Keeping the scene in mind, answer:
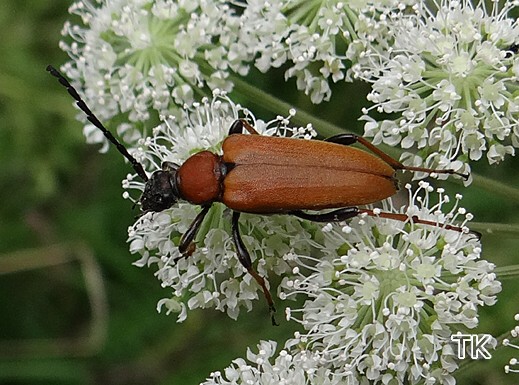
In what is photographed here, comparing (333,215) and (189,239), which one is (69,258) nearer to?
(189,239)

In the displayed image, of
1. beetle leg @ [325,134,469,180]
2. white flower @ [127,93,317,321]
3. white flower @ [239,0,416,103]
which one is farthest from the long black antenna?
beetle leg @ [325,134,469,180]

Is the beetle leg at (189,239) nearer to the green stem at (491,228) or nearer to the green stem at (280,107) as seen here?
the green stem at (280,107)

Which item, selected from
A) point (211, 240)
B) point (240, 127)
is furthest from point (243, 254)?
point (240, 127)

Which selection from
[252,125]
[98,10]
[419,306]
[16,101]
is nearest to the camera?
[419,306]

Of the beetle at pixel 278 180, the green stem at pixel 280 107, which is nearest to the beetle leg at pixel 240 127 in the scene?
the beetle at pixel 278 180

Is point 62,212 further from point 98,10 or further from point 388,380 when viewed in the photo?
point 388,380

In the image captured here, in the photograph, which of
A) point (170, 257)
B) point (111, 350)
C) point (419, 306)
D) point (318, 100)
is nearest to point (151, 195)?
point (170, 257)
